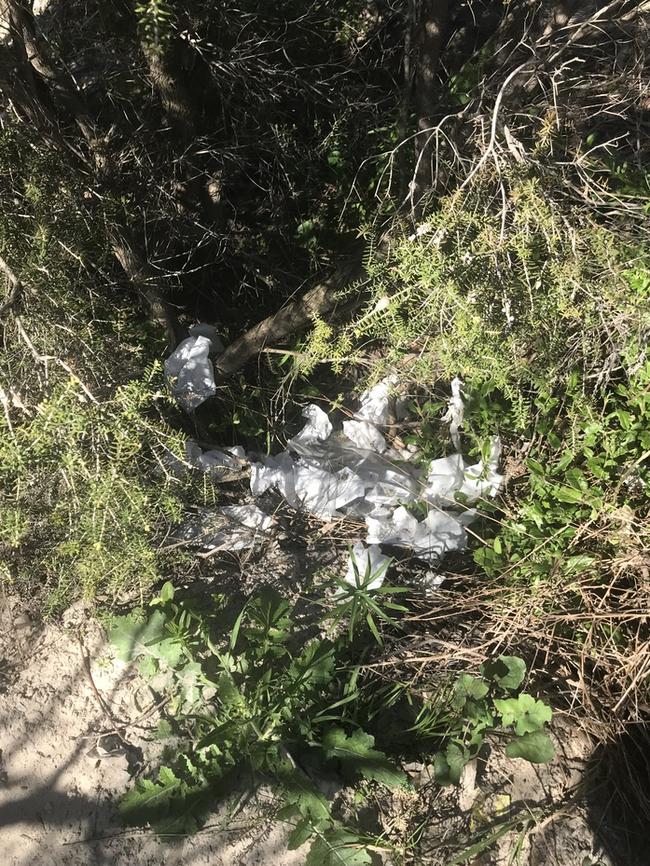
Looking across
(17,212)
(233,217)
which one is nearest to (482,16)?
(233,217)

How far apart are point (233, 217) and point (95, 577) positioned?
4.32ft

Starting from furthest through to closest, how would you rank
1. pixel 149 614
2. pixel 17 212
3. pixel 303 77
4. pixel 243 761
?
1. pixel 303 77
2. pixel 149 614
3. pixel 243 761
4. pixel 17 212

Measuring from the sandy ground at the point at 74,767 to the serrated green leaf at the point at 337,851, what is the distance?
12cm

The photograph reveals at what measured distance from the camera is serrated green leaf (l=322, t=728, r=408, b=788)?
5.92ft

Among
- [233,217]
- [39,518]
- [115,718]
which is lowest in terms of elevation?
[115,718]

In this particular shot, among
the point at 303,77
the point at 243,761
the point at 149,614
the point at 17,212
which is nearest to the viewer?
the point at 17,212

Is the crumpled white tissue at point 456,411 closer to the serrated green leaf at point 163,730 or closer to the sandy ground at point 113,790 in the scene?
the sandy ground at point 113,790

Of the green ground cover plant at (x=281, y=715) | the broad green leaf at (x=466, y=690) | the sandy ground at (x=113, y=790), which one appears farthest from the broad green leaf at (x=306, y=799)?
the broad green leaf at (x=466, y=690)

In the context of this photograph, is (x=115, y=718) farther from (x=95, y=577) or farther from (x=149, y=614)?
(x=95, y=577)

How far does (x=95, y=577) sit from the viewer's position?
1765 millimetres

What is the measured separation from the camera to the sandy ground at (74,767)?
1843mm

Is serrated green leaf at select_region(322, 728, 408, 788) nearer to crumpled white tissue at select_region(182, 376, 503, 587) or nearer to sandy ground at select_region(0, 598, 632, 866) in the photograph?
sandy ground at select_region(0, 598, 632, 866)

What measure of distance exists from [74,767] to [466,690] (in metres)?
1.14

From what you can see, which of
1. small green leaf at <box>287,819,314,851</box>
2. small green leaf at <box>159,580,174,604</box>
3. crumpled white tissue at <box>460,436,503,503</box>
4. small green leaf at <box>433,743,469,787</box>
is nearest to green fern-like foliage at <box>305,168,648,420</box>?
crumpled white tissue at <box>460,436,503,503</box>
